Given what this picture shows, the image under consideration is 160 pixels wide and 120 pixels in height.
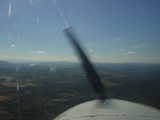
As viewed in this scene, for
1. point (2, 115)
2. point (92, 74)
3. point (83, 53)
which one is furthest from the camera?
point (92, 74)

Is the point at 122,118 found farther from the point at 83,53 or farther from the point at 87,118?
the point at 83,53

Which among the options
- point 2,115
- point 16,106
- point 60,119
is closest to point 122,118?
point 60,119

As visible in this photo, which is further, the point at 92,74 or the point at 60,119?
the point at 92,74

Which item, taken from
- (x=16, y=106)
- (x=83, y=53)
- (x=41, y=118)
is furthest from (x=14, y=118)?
(x=83, y=53)

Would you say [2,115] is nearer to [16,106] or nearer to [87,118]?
[16,106]

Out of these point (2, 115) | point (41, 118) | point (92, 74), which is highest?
point (92, 74)

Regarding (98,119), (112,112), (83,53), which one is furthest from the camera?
(83,53)

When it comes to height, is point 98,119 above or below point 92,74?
below

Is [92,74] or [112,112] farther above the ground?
[92,74]

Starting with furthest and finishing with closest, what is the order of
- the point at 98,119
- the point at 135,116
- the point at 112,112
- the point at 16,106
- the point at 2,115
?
the point at 16,106, the point at 2,115, the point at 112,112, the point at 135,116, the point at 98,119
